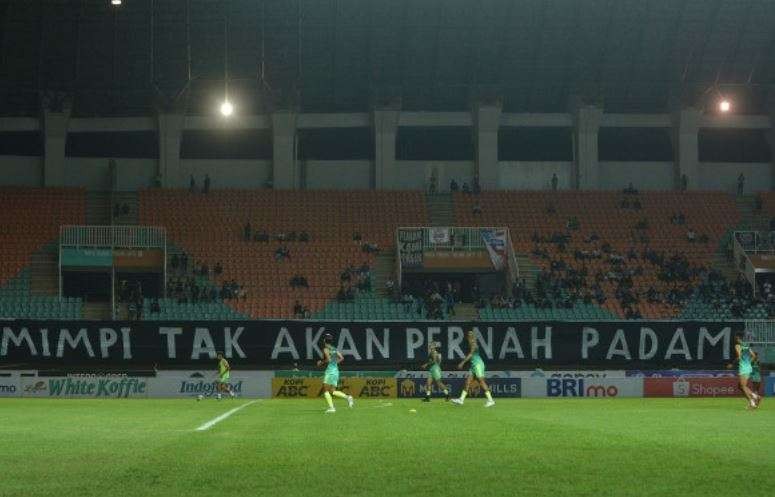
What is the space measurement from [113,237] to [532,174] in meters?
25.3

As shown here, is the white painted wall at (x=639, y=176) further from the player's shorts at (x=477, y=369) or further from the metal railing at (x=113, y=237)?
the player's shorts at (x=477, y=369)

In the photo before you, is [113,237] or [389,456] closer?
[389,456]

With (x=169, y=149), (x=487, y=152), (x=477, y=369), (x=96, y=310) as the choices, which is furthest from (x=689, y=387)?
(x=169, y=149)

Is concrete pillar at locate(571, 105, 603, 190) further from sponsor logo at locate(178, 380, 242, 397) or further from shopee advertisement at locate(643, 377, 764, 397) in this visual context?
sponsor logo at locate(178, 380, 242, 397)

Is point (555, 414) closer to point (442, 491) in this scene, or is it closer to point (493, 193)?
point (442, 491)

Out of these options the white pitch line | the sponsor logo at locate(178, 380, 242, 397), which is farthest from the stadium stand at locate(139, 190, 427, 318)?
the white pitch line

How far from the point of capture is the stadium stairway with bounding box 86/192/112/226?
59.6m

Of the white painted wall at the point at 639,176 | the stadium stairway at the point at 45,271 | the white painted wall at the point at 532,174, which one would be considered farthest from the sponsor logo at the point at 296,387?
the white painted wall at the point at 639,176

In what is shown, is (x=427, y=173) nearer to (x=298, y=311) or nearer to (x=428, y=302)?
(x=428, y=302)

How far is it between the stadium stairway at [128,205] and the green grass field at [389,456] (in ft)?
114

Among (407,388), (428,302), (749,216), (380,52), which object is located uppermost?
(380,52)

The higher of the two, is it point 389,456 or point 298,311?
point 298,311

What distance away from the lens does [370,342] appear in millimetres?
46375

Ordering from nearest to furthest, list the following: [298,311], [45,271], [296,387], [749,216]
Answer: [296,387] → [298,311] → [45,271] → [749,216]
